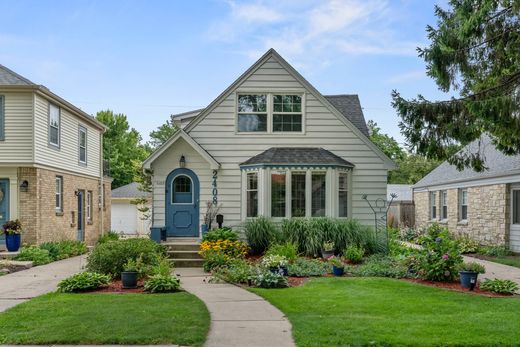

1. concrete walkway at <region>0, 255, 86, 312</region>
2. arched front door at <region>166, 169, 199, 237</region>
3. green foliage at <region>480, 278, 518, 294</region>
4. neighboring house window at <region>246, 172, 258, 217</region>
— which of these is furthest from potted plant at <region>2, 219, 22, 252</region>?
green foliage at <region>480, 278, 518, 294</region>

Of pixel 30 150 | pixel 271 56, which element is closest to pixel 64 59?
pixel 30 150

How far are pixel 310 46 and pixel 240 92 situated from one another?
349 centimetres

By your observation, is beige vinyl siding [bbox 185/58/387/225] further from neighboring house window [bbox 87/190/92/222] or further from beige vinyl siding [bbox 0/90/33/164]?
neighboring house window [bbox 87/190/92/222]

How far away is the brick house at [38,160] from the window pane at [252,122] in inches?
264

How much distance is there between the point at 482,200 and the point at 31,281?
52.1ft

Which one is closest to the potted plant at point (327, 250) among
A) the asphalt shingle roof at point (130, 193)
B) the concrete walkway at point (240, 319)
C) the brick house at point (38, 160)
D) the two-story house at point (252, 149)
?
the two-story house at point (252, 149)

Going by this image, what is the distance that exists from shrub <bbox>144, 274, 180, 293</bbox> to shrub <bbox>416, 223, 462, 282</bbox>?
5.30 metres

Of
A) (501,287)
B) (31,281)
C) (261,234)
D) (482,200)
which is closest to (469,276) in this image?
(501,287)

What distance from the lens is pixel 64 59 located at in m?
19.0

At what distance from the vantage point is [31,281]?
10656 millimetres

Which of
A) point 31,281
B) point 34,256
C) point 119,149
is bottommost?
point 31,281

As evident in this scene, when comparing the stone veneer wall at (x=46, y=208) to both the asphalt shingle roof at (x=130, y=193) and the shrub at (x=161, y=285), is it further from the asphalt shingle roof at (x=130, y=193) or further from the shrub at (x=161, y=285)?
the asphalt shingle roof at (x=130, y=193)

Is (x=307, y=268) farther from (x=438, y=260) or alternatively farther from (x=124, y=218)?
(x=124, y=218)

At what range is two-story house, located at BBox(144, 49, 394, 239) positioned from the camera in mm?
14578
